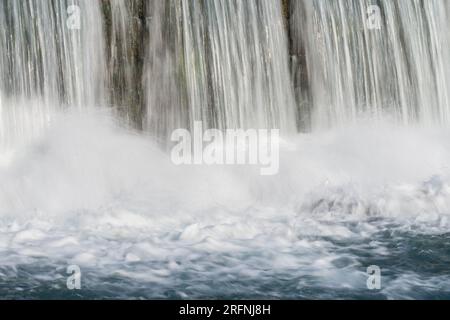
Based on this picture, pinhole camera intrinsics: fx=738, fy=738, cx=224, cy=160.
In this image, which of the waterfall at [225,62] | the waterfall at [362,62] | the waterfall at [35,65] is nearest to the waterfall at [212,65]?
the waterfall at [225,62]

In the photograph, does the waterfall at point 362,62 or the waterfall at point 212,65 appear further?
the waterfall at point 362,62

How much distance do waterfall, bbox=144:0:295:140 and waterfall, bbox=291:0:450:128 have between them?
64cm

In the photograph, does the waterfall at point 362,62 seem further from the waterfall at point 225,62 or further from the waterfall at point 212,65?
the waterfall at point 212,65

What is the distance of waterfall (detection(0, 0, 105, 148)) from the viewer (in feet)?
34.5

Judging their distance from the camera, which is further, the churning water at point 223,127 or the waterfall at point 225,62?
the waterfall at point 225,62

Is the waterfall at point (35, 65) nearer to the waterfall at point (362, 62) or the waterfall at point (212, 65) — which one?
the waterfall at point (212, 65)

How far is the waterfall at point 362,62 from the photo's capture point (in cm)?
1136

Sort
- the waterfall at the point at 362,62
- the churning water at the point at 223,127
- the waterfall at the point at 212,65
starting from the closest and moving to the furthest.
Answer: the churning water at the point at 223,127
the waterfall at the point at 212,65
the waterfall at the point at 362,62

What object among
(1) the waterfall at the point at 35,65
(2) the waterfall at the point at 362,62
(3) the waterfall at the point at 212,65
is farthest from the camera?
(2) the waterfall at the point at 362,62

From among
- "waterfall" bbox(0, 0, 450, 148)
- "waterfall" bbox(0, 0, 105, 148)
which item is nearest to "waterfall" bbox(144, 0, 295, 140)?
"waterfall" bbox(0, 0, 450, 148)

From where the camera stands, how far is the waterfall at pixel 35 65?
10508 millimetres

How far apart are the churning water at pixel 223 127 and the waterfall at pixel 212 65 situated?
21 mm

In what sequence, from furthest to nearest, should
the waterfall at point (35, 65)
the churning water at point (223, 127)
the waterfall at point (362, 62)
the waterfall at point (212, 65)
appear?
the waterfall at point (362, 62)
the waterfall at point (212, 65)
the waterfall at point (35, 65)
the churning water at point (223, 127)
